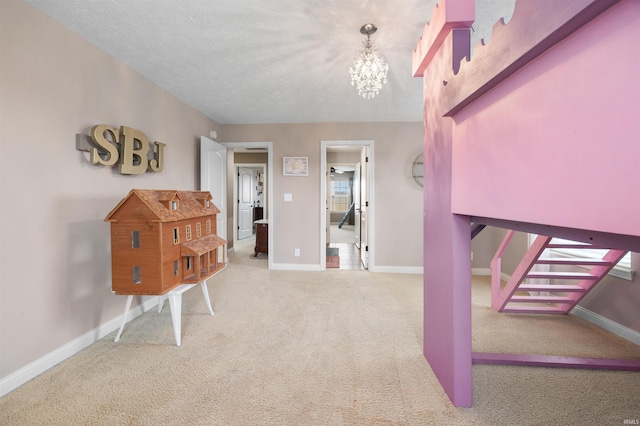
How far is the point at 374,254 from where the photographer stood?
12.9ft

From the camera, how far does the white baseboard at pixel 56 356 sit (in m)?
1.45

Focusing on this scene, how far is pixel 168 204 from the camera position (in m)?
1.84

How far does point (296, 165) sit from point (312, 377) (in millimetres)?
2996

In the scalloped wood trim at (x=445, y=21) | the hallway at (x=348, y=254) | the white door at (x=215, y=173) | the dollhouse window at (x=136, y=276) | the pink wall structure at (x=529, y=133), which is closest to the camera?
the pink wall structure at (x=529, y=133)

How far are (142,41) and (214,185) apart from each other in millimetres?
1963

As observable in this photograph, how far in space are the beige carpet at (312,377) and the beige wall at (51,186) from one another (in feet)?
0.99

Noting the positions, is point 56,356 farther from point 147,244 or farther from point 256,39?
point 256,39

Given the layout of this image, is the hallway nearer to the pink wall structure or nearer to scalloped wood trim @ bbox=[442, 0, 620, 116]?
the pink wall structure

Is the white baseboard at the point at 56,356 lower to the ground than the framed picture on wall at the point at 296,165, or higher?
lower

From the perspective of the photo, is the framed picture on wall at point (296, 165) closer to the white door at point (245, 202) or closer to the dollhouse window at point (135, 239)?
the dollhouse window at point (135, 239)

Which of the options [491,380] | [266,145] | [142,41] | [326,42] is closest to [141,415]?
[491,380]

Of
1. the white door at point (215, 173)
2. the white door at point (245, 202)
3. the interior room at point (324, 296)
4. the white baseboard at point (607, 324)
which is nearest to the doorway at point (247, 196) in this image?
the white door at point (245, 202)

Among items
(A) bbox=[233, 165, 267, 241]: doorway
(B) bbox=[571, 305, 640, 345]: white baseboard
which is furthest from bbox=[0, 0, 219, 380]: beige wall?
(B) bbox=[571, 305, 640, 345]: white baseboard

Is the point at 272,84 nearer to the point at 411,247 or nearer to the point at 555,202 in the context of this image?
the point at 555,202
